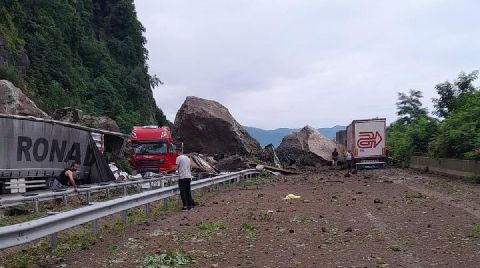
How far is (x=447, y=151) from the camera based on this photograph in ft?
92.1

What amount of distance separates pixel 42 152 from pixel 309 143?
29.2 metres

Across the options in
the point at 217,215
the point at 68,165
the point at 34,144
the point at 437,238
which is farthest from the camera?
the point at 68,165

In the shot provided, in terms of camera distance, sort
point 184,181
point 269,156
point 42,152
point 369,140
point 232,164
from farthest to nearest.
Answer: point 269,156
point 369,140
point 232,164
point 42,152
point 184,181

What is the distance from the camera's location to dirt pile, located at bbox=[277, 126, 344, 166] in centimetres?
4512

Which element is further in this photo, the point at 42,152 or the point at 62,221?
the point at 42,152

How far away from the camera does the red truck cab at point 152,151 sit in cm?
2944

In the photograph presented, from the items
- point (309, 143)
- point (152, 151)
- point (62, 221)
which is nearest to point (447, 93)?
point (309, 143)

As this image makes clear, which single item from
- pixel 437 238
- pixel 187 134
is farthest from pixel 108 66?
pixel 437 238

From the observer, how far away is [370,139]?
121ft

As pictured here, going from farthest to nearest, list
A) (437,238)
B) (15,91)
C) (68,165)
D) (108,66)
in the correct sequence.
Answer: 1. (108,66)
2. (15,91)
3. (68,165)
4. (437,238)

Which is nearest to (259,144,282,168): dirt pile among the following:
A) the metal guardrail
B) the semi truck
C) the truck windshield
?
the truck windshield

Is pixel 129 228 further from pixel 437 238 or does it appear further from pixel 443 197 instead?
pixel 443 197

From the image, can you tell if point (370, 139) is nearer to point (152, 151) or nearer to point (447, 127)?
point (447, 127)

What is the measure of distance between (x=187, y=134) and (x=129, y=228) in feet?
93.4
